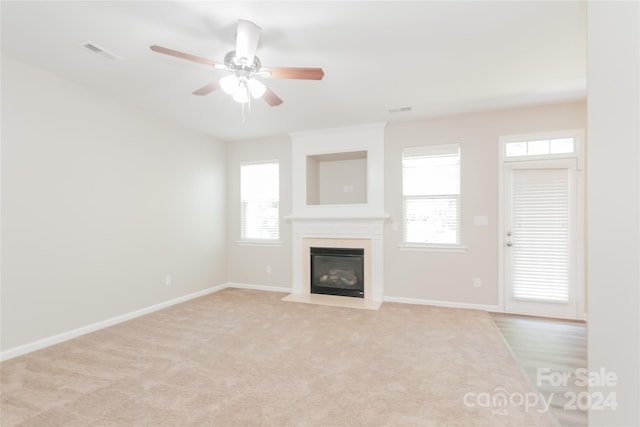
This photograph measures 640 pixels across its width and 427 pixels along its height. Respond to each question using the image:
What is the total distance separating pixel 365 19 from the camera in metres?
2.20

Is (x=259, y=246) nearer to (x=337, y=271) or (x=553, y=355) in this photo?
(x=337, y=271)

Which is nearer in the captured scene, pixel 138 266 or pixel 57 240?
pixel 57 240

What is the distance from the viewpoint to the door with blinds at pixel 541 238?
3805 millimetres

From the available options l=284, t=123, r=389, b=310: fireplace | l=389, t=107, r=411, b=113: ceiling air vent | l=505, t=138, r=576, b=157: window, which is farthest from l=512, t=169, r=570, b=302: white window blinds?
l=284, t=123, r=389, b=310: fireplace

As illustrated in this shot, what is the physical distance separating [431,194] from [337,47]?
2681 millimetres

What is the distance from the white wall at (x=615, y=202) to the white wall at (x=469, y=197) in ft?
10.4

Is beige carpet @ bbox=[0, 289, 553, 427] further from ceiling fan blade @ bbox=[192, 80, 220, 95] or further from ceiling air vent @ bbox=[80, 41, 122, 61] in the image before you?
ceiling air vent @ bbox=[80, 41, 122, 61]

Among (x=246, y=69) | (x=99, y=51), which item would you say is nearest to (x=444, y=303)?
(x=246, y=69)

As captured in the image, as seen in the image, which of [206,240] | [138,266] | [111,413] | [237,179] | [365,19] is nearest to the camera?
[111,413]

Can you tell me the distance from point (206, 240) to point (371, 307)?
9.93ft

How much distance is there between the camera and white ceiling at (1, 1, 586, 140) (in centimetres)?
211

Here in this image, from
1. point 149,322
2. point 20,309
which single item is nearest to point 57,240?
point 20,309

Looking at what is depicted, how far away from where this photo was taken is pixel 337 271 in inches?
196

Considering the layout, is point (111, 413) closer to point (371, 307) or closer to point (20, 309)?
point (20, 309)
